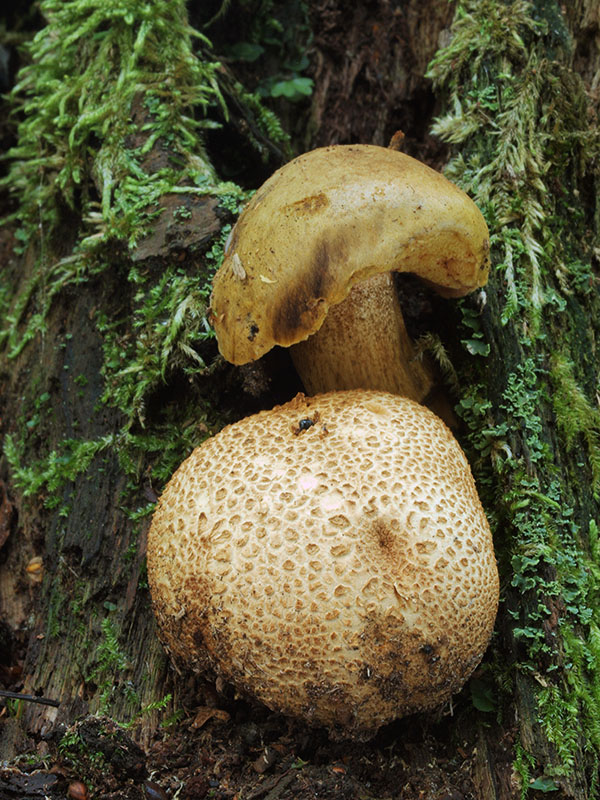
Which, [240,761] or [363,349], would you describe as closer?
[240,761]

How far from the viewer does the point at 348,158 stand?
7.56ft

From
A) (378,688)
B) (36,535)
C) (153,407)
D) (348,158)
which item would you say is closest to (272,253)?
(348,158)

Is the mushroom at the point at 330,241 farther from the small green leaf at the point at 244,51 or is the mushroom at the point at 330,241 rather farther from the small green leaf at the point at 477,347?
the small green leaf at the point at 244,51

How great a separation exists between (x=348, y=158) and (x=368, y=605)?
143 cm

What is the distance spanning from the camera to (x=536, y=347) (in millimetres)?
2764

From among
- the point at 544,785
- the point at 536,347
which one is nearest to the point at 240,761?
the point at 544,785

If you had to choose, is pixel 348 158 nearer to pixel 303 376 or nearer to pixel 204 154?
pixel 303 376

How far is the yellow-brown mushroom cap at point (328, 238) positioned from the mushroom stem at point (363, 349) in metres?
0.32

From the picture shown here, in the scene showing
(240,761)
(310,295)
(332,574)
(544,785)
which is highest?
(310,295)

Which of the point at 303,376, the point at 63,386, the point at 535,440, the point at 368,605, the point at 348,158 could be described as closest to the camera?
the point at 368,605

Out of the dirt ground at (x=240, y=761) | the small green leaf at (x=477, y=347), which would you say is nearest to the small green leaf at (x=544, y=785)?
the dirt ground at (x=240, y=761)

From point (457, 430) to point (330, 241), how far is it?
1092 mm

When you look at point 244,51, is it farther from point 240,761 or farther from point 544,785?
point 544,785

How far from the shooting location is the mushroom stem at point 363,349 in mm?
2641
